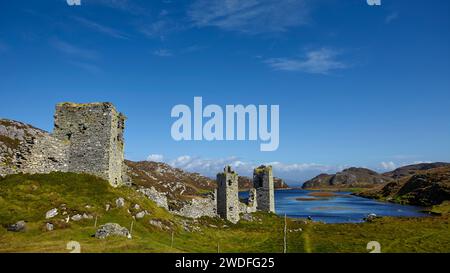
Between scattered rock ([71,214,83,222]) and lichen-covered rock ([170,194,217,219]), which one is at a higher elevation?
scattered rock ([71,214,83,222])

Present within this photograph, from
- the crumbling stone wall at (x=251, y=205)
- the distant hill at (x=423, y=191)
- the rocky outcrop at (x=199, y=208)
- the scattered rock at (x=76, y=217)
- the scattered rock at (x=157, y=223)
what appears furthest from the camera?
the distant hill at (x=423, y=191)

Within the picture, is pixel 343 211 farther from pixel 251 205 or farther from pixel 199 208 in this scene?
pixel 199 208

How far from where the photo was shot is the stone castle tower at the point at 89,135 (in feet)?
123

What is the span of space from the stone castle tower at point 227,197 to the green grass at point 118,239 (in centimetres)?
461

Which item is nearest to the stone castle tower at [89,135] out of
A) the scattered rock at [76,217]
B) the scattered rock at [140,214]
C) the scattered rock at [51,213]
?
the scattered rock at [140,214]

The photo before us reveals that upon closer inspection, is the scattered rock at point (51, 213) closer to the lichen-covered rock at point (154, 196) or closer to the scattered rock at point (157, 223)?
the scattered rock at point (157, 223)

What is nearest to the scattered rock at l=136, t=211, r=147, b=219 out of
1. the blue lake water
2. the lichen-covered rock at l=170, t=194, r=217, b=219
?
the lichen-covered rock at l=170, t=194, r=217, b=219

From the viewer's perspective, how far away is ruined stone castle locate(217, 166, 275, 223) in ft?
189

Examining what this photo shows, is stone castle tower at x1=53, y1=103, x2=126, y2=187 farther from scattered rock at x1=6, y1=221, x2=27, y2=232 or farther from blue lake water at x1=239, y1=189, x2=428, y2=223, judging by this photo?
blue lake water at x1=239, y1=189, x2=428, y2=223

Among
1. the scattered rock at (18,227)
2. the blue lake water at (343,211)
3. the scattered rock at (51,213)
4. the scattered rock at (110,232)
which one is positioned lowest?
the blue lake water at (343,211)

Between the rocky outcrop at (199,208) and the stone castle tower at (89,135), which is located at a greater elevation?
the stone castle tower at (89,135)

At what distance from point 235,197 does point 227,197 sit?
1819 millimetres

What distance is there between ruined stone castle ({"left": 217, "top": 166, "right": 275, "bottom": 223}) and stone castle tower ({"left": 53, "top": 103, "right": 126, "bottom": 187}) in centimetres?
2278
